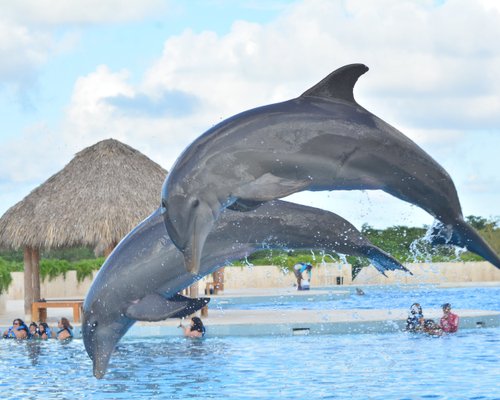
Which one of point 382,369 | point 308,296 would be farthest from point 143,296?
point 308,296

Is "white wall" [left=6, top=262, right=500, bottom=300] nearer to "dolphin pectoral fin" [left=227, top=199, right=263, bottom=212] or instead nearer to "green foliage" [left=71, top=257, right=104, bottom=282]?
"green foliage" [left=71, top=257, right=104, bottom=282]

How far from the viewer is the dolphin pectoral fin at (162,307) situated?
6323 millimetres

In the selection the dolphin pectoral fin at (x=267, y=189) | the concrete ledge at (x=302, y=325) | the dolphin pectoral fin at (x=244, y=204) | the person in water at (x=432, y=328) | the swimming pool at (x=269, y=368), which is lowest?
the swimming pool at (x=269, y=368)

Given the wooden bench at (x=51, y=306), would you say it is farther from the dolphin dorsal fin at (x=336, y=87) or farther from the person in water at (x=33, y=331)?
the dolphin dorsal fin at (x=336, y=87)

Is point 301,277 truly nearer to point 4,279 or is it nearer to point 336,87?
point 4,279

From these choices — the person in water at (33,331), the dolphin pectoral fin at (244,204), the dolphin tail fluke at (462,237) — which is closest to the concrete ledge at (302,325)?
the person in water at (33,331)

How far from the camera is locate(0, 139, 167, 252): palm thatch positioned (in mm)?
18047

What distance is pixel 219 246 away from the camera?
6215mm

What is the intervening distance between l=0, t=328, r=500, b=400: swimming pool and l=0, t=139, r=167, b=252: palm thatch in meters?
3.04

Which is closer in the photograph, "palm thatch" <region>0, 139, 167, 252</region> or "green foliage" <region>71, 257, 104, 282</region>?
"palm thatch" <region>0, 139, 167, 252</region>

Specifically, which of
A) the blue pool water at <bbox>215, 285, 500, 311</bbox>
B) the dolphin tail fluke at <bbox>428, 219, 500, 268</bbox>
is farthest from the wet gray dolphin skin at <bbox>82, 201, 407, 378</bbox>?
the blue pool water at <bbox>215, 285, 500, 311</bbox>

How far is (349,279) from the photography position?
1566 inches

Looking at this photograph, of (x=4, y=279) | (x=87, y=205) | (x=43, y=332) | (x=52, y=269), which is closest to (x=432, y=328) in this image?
(x=43, y=332)

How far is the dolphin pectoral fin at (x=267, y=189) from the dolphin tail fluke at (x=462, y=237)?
1.06 metres
